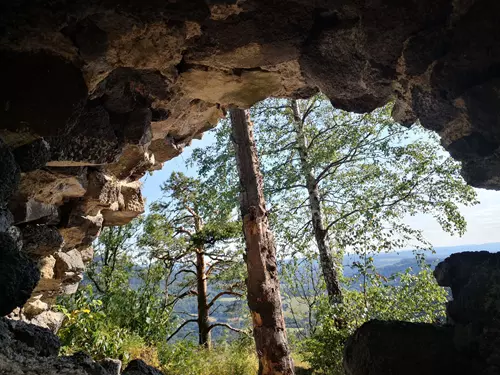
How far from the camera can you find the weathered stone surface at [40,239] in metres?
2.94

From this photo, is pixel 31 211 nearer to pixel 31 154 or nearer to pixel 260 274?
pixel 31 154

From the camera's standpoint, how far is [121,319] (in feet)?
25.7

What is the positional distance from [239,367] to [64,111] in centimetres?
738

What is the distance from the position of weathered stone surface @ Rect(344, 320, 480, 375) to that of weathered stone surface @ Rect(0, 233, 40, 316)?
1.82 metres

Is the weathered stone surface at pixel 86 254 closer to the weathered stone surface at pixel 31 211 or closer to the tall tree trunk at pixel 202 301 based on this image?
the weathered stone surface at pixel 31 211

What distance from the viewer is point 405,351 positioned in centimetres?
186

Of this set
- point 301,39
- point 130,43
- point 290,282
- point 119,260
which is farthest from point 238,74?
point 119,260

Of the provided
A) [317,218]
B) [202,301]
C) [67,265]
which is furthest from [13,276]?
[202,301]

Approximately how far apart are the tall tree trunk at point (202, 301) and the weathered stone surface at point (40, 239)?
794cm

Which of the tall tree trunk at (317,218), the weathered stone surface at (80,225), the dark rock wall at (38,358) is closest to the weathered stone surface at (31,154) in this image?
the dark rock wall at (38,358)

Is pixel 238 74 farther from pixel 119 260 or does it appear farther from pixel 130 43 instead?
pixel 119 260

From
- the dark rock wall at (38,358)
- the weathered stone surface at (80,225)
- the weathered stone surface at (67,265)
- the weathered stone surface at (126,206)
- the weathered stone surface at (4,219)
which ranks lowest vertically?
the dark rock wall at (38,358)

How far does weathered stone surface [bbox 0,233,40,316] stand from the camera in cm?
141

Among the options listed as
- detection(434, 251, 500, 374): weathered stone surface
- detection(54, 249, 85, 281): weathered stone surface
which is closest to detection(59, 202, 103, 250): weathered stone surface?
detection(54, 249, 85, 281): weathered stone surface
